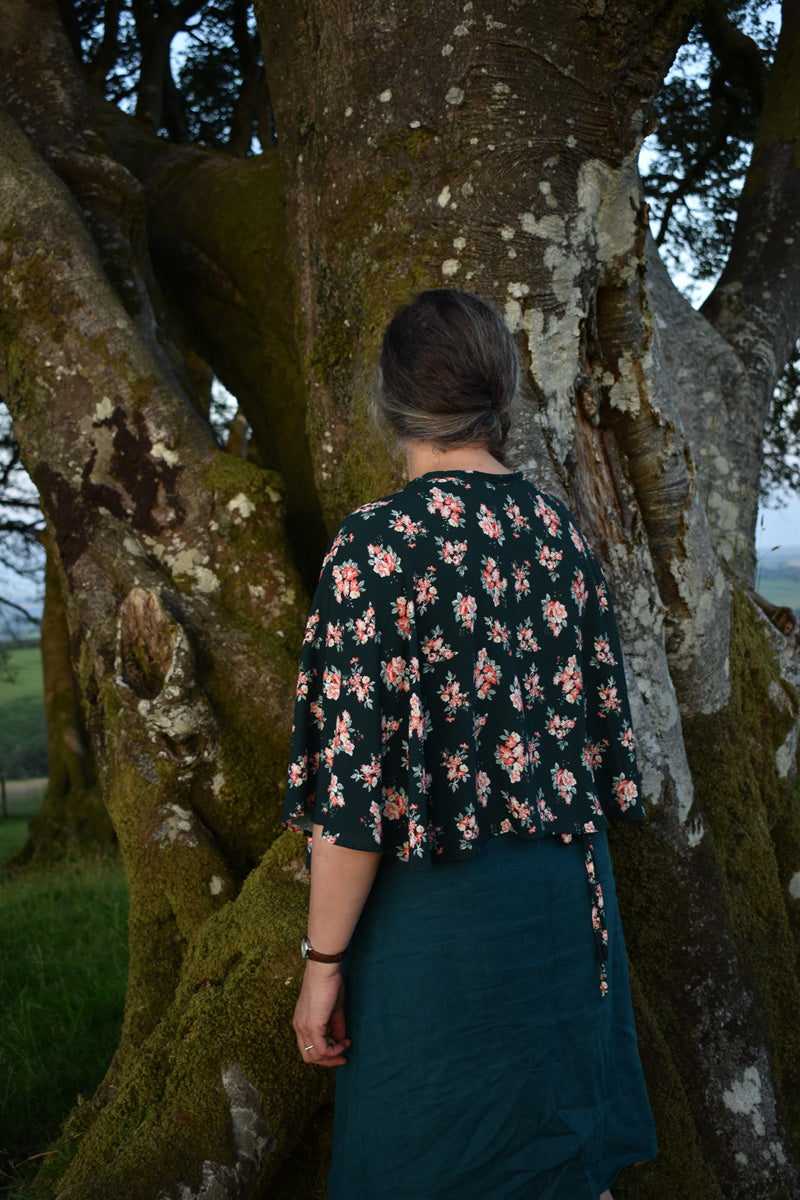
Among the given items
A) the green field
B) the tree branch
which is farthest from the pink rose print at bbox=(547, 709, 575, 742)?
the green field

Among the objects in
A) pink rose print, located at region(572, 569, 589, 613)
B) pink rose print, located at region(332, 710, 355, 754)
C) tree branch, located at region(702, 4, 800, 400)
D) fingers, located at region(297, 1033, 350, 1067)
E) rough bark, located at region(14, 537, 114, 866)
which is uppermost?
tree branch, located at region(702, 4, 800, 400)

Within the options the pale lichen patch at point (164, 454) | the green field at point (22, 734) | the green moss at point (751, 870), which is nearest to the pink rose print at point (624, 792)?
the green moss at point (751, 870)

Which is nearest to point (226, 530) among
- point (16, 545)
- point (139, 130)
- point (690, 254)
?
point (139, 130)

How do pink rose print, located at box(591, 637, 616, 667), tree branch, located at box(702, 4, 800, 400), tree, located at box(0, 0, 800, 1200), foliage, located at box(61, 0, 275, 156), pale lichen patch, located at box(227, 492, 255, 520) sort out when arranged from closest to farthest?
pink rose print, located at box(591, 637, 616, 667) < tree, located at box(0, 0, 800, 1200) < pale lichen patch, located at box(227, 492, 255, 520) < tree branch, located at box(702, 4, 800, 400) < foliage, located at box(61, 0, 275, 156)

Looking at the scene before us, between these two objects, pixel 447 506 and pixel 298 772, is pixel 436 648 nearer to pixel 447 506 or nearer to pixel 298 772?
pixel 447 506

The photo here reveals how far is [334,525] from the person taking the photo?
10.2 feet

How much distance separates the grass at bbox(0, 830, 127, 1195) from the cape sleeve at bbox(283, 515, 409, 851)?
1.86 m

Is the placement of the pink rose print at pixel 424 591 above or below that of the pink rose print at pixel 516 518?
below

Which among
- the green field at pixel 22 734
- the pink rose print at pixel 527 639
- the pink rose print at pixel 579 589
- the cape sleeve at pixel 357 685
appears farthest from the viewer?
→ the green field at pixel 22 734

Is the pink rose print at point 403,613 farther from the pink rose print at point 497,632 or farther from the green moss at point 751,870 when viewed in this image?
the green moss at point 751,870

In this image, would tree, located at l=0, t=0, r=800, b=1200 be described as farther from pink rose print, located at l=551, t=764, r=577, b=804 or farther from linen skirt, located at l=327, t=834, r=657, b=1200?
pink rose print, located at l=551, t=764, r=577, b=804

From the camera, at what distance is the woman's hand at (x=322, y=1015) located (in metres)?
1.77

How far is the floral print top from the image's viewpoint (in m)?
1.67

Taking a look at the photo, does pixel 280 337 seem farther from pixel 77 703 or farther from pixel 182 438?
pixel 77 703
